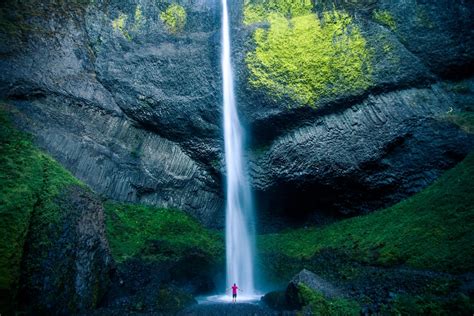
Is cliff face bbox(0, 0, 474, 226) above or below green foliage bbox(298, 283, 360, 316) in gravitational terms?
above

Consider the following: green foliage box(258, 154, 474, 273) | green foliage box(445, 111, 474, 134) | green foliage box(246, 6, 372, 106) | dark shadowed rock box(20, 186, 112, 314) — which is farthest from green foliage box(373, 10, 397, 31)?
dark shadowed rock box(20, 186, 112, 314)

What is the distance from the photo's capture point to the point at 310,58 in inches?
604

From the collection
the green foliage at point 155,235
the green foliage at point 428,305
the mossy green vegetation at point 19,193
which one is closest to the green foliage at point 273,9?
the green foliage at point 155,235

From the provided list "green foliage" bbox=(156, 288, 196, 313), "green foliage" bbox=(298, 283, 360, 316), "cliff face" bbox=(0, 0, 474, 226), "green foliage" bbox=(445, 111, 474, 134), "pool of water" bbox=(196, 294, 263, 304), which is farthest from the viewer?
"cliff face" bbox=(0, 0, 474, 226)

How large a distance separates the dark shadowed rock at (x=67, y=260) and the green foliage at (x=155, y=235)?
5.86 ft

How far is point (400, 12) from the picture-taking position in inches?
588

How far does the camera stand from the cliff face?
13023mm

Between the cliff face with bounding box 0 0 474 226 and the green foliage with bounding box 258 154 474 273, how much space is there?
1.54 m

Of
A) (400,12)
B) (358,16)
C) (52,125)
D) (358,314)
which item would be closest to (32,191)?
(52,125)

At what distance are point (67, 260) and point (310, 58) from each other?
45.5 ft

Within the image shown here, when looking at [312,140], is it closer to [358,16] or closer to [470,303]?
[358,16]

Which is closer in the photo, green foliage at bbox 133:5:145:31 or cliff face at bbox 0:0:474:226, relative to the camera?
cliff face at bbox 0:0:474:226

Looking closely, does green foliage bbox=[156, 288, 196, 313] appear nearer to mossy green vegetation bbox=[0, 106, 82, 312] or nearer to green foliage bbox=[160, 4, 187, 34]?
mossy green vegetation bbox=[0, 106, 82, 312]

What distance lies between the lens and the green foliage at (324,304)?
26.4 feet
